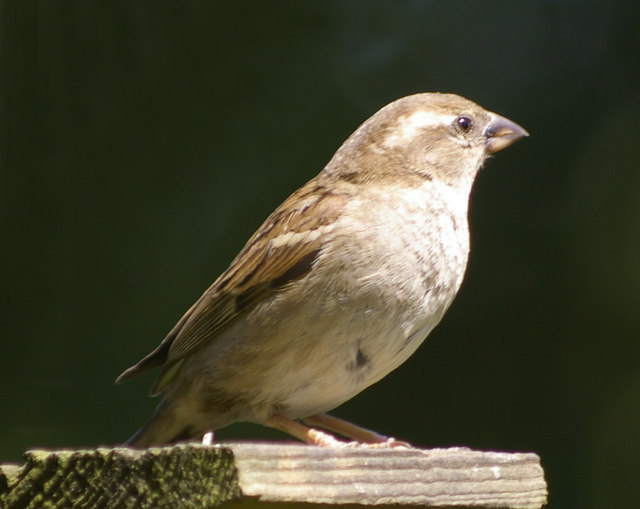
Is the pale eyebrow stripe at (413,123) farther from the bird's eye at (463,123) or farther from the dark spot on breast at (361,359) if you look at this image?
the dark spot on breast at (361,359)

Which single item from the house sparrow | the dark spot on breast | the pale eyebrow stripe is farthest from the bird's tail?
the pale eyebrow stripe

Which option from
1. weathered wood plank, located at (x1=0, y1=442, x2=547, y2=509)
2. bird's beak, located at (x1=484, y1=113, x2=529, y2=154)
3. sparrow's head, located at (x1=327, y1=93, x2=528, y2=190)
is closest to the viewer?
weathered wood plank, located at (x1=0, y1=442, x2=547, y2=509)

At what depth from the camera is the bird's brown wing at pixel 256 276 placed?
106 inches

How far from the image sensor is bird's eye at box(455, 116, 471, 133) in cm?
327

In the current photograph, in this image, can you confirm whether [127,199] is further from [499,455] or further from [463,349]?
[499,455]

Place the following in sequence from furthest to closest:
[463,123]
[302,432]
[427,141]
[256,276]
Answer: [463,123], [427,141], [256,276], [302,432]

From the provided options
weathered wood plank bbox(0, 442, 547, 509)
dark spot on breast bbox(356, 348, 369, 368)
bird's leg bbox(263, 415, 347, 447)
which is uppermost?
dark spot on breast bbox(356, 348, 369, 368)

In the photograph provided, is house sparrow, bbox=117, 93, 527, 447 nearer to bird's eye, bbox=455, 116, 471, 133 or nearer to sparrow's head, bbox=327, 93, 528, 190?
sparrow's head, bbox=327, 93, 528, 190

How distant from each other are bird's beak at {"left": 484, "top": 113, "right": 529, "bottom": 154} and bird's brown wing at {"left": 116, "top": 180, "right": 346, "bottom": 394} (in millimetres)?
642

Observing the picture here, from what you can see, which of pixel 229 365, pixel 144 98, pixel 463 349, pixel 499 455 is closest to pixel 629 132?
pixel 463 349

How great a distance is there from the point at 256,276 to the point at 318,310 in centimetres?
26

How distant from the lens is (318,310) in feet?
8.39

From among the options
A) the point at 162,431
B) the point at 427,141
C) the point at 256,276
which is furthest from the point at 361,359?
the point at 427,141

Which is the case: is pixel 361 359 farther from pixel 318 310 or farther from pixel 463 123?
pixel 463 123
